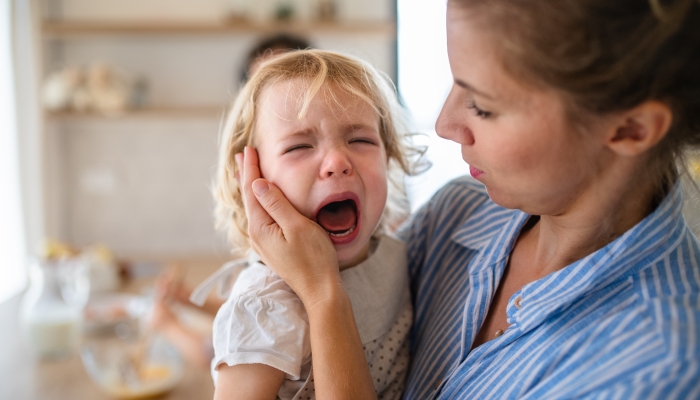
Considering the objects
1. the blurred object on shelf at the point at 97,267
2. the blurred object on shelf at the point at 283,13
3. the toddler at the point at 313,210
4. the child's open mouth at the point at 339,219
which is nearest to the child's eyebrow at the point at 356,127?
the toddler at the point at 313,210

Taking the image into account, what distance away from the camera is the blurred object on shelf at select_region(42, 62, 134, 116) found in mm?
3121

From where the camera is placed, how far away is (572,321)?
700mm

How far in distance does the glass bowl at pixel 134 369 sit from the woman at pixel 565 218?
88 centimetres

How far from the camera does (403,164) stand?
1.16 meters

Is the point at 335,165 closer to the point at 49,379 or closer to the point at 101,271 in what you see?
the point at 49,379

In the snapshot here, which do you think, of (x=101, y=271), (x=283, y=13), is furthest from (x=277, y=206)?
(x=283, y=13)

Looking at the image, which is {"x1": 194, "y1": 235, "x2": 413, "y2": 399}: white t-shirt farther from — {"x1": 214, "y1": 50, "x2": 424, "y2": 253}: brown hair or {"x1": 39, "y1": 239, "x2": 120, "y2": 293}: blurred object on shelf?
{"x1": 39, "y1": 239, "x2": 120, "y2": 293}: blurred object on shelf

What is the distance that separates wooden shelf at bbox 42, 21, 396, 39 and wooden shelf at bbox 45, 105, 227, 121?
1.52ft

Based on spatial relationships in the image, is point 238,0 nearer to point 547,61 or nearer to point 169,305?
point 169,305

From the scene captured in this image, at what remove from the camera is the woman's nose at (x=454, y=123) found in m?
0.74

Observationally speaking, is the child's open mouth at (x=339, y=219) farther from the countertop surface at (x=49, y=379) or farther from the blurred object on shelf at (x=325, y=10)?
the blurred object on shelf at (x=325, y=10)

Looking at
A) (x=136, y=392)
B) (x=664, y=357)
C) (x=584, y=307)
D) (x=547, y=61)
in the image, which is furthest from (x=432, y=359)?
(x=136, y=392)

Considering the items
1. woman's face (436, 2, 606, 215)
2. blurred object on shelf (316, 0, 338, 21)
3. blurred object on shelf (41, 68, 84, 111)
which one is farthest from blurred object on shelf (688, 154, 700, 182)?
blurred object on shelf (41, 68, 84, 111)

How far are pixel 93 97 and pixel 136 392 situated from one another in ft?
7.20
